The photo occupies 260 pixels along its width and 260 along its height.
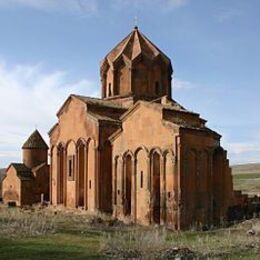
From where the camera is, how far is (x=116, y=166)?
25766 mm

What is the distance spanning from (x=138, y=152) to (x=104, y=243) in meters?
9.75

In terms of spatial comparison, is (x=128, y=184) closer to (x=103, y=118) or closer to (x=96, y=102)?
(x=103, y=118)

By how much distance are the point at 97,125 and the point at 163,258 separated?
15474 mm

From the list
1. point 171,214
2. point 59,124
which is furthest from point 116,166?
point 59,124

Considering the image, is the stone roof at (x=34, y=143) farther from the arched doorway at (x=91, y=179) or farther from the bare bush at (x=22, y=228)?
the bare bush at (x=22, y=228)

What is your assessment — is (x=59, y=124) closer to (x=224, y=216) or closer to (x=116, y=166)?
(x=116, y=166)

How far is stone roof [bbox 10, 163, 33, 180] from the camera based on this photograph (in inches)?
1390

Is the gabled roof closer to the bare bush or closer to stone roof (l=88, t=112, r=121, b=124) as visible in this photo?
stone roof (l=88, t=112, r=121, b=124)

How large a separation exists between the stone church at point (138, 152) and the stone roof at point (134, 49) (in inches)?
2.6

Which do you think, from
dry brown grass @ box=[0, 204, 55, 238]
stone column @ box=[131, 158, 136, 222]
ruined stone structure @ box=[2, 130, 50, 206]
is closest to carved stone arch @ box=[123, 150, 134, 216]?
stone column @ box=[131, 158, 136, 222]

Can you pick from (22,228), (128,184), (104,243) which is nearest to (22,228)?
(22,228)

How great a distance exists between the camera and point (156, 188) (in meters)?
23.4

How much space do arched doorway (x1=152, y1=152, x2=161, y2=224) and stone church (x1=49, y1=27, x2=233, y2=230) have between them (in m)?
0.05

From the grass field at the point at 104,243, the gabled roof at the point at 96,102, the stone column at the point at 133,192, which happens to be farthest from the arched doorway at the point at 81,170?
the grass field at the point at 104,243
